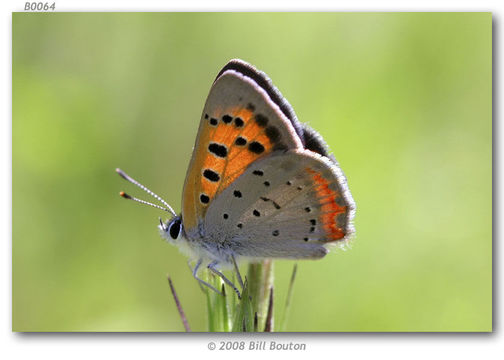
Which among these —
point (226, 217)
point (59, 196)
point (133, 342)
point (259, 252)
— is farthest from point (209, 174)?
point (59, 196)

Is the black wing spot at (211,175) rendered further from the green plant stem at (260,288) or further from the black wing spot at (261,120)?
the green plant stem at (260,288)

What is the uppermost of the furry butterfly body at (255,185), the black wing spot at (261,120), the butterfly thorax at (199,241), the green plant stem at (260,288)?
the black wing spot at (261,120)

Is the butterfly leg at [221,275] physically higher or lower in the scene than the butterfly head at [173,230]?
lower

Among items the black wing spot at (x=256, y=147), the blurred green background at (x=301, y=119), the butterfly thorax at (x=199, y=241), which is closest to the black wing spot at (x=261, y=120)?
the black wing spot at (x=256, y=147)

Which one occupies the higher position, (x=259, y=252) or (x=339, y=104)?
(x=339, y=104)

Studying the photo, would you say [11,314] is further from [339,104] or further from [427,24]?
[427,24]

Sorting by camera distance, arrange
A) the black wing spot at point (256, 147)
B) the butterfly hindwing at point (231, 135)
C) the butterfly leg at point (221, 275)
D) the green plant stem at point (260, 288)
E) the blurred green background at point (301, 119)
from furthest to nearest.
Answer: the blurred green background at point (301, 119), the black wing spot at point (256, 147), the butterfly hindwing at point (231, 135), the butterfly leg at point (221, 275), the green plant stem at point (260, 288)
